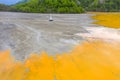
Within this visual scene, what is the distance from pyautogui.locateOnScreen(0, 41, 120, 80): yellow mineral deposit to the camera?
39.9 feet

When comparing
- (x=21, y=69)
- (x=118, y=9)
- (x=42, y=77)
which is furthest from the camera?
(x=118, y=9)

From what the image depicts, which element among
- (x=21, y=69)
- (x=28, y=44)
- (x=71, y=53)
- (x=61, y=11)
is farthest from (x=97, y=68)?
(x=61, y=11)

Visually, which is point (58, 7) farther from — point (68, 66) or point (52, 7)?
point (68, 66)

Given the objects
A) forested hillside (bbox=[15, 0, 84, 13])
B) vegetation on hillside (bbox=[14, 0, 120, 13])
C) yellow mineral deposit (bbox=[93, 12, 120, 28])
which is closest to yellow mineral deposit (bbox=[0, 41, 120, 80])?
yellow mineral deposit (bbox=[93, 12, 120, 28])

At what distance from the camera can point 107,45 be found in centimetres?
1762

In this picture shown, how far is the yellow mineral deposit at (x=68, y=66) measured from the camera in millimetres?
12148

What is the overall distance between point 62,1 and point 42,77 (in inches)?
1750

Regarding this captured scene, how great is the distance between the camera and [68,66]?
1345cm

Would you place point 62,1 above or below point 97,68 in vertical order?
above

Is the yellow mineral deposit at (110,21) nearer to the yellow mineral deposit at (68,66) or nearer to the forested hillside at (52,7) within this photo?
the yellow mineral deposit at (68,66)

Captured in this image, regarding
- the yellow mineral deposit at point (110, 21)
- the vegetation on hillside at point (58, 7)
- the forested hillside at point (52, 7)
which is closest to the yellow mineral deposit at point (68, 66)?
the yellow mineral deposit at point (110, 21)

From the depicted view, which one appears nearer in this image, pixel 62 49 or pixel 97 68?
pixel 97 68

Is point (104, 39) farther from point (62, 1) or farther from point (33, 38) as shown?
point (62, 1)

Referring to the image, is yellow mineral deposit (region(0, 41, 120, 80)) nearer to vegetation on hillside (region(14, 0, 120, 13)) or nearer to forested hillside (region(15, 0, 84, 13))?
forested hillside (region(15, 0, 84, 13))
